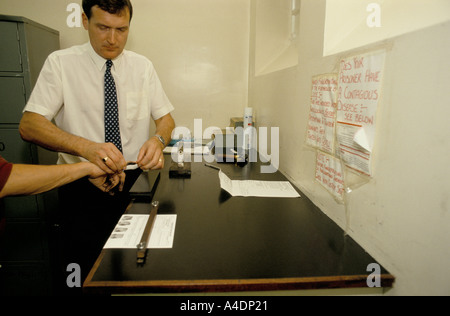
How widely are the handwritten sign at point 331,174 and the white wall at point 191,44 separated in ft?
5.71

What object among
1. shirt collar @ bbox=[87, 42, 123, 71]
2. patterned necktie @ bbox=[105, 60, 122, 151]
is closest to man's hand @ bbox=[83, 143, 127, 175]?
patterned necktie @ bbox=[105, 60, 122, 151]

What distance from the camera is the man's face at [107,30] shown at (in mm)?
1425

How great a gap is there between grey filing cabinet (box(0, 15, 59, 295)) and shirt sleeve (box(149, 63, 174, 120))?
946 mm

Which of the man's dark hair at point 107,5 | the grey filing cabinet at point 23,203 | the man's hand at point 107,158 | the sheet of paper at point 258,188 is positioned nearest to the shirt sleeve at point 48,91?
the man's dark hair at point 107,5

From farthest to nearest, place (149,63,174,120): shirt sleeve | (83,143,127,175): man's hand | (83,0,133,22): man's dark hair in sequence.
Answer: (149,63,174,120): shirt sleeve, (83,0,133,22): man's dark hair, (83,143,127,175): man's hand

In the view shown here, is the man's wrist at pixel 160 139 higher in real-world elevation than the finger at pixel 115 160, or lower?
higher

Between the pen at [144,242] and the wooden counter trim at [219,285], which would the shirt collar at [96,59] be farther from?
the wooden counter trim at [219,285]

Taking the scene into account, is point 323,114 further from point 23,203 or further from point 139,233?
point 23,203

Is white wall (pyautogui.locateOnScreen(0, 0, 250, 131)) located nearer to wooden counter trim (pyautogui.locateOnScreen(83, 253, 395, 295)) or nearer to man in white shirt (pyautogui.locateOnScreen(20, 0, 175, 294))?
man in white shirt (pyautogui.locateOnScreen(20, 0, 175, 294))

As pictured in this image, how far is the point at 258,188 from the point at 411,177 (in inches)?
31.1

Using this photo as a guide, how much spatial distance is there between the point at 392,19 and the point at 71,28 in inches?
104

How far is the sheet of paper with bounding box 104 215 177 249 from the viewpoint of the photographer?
0.87m
